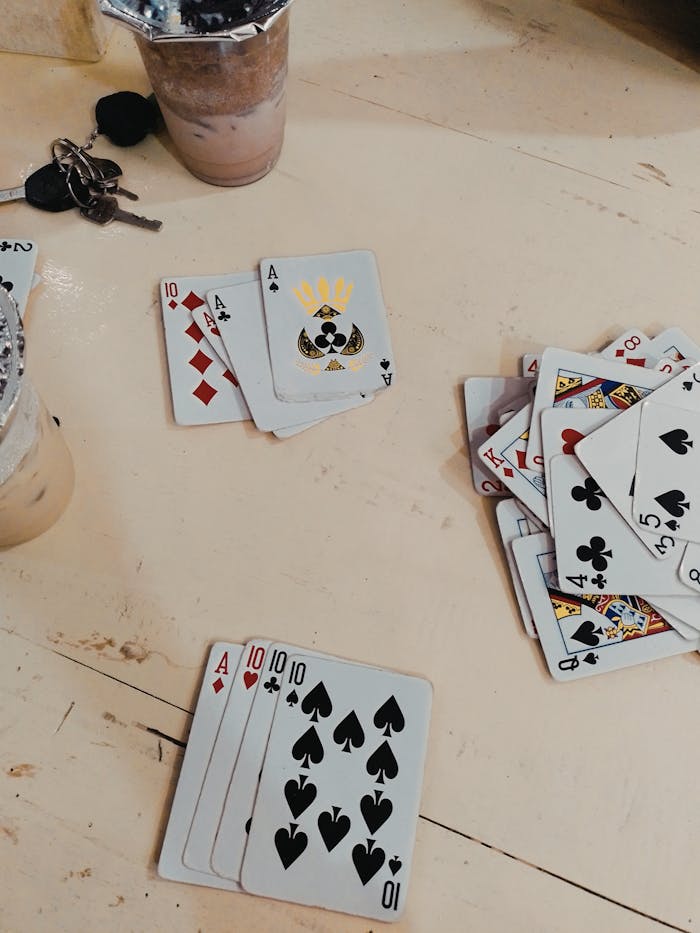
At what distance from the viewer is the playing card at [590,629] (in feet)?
3.55

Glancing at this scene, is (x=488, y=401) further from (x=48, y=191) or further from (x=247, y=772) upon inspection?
(x=48, y=191)

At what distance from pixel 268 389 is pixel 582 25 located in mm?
1058

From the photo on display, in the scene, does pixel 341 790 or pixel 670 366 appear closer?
pixel 341 790

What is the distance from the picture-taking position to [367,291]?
4.24ft

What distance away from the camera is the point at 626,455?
1.14 m

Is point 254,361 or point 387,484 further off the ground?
point 254,361

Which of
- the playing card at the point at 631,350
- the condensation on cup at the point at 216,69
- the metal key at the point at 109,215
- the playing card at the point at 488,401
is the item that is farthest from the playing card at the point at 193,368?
the playing card at the point at 631,350

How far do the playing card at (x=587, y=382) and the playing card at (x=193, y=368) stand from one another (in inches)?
18.3

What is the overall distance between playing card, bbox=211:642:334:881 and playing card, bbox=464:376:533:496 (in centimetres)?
42

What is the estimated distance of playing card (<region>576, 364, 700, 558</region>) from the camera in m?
1.10

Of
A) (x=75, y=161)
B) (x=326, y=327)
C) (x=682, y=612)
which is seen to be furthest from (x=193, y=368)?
(x=682, y=612)

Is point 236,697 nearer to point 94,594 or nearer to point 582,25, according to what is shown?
point 94,594

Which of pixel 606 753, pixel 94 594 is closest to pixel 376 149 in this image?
pixel 94 594

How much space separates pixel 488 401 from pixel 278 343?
0.35 meters
